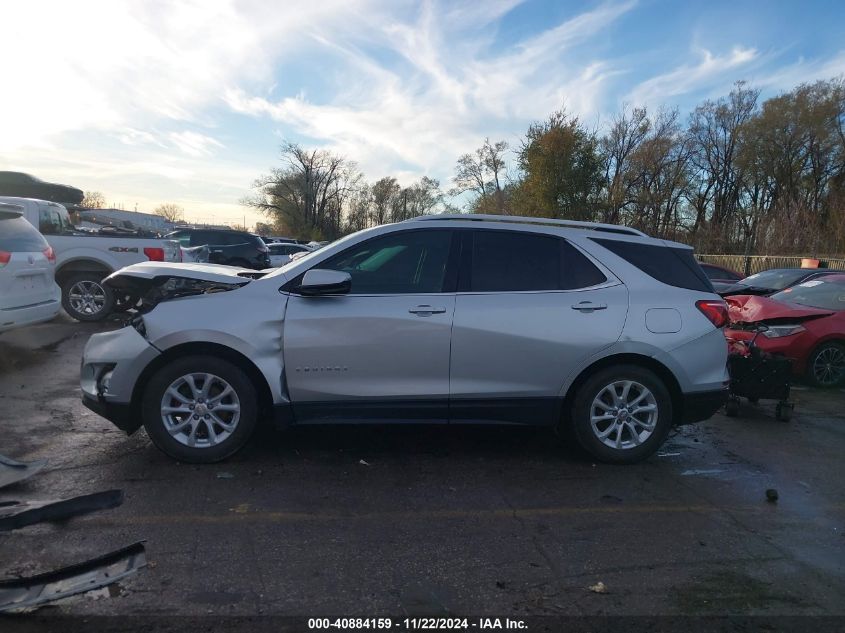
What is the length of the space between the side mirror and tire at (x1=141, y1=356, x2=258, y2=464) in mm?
767

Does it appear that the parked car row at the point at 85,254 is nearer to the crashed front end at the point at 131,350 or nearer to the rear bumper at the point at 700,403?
the crashed front end at the point at 131,350

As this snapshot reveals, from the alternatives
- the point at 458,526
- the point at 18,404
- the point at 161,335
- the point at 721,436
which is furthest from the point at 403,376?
the point at 18,404

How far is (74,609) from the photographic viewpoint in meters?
2.78

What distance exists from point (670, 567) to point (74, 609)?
2.95 metres

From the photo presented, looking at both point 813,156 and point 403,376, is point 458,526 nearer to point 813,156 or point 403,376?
point 403,376

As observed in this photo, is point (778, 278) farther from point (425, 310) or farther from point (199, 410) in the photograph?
point (199, 410)

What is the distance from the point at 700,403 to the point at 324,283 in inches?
119

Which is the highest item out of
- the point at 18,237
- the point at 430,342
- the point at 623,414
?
the point at 18,237

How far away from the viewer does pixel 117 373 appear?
4.42 m

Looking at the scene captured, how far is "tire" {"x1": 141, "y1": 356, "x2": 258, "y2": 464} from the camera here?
441cm

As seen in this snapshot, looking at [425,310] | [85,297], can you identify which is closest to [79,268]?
[85,297]

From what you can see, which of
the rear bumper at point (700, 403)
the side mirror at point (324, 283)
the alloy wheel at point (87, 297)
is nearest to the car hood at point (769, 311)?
the rear bumper at point (700, 403)

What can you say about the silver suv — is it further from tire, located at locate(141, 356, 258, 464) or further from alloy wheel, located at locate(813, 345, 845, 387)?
alloy wheel, located at locate(813, 345, 845, 387)

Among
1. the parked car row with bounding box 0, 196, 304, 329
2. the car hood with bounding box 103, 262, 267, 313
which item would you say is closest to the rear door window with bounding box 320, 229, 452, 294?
the car hood with bounding box 103, 262, 267, 313
